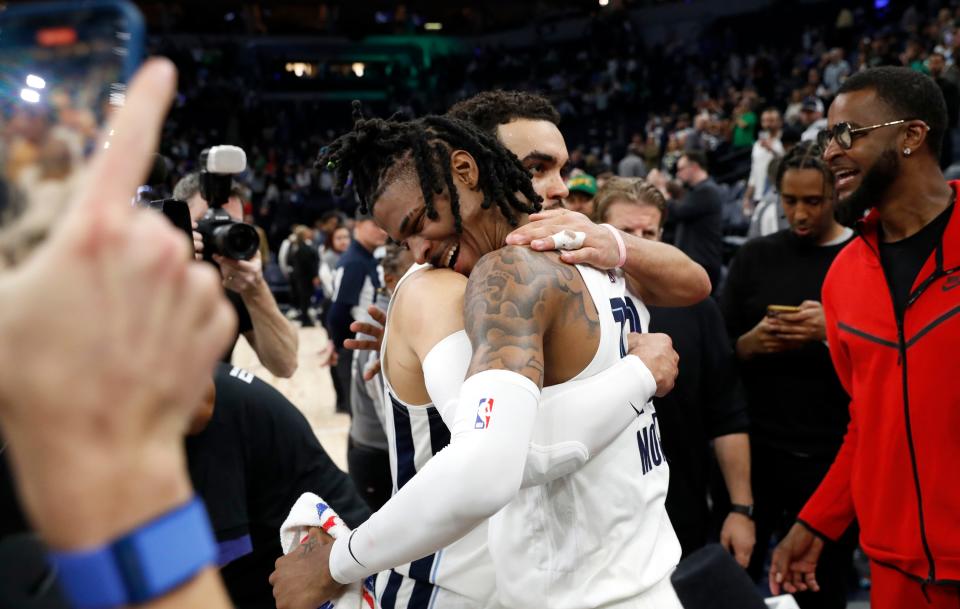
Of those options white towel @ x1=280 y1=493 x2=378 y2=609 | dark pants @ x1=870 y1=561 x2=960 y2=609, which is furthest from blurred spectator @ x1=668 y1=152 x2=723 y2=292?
white towel @ x1=280 y1=493 x2=378 y2=609

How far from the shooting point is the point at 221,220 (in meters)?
2.31

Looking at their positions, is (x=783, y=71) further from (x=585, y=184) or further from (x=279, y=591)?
(x=279, y=591)

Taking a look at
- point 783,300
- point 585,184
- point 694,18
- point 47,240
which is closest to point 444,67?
point 694,18

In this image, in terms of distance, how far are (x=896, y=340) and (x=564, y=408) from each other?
3.47ft

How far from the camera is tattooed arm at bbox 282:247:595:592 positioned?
3.94ft

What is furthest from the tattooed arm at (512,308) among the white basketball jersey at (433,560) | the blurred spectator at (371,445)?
the blurred spectator at (371,445)

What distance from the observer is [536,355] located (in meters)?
1.31

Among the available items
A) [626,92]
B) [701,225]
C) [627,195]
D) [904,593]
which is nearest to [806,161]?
[627,195]

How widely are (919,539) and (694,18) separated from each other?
21.0m

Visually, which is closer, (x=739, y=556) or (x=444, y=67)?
(x=739, y=556)

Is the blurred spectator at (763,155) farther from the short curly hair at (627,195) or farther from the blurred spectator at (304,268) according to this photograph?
the blurred spectator at (304,268)

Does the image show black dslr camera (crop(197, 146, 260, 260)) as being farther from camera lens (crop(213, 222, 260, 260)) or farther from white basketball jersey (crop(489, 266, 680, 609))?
white basketball jersey (crop(489, 266, 680, 609))

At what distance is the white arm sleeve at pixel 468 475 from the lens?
1.20 meters

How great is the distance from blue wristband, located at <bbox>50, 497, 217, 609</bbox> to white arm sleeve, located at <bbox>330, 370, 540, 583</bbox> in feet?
2.06
